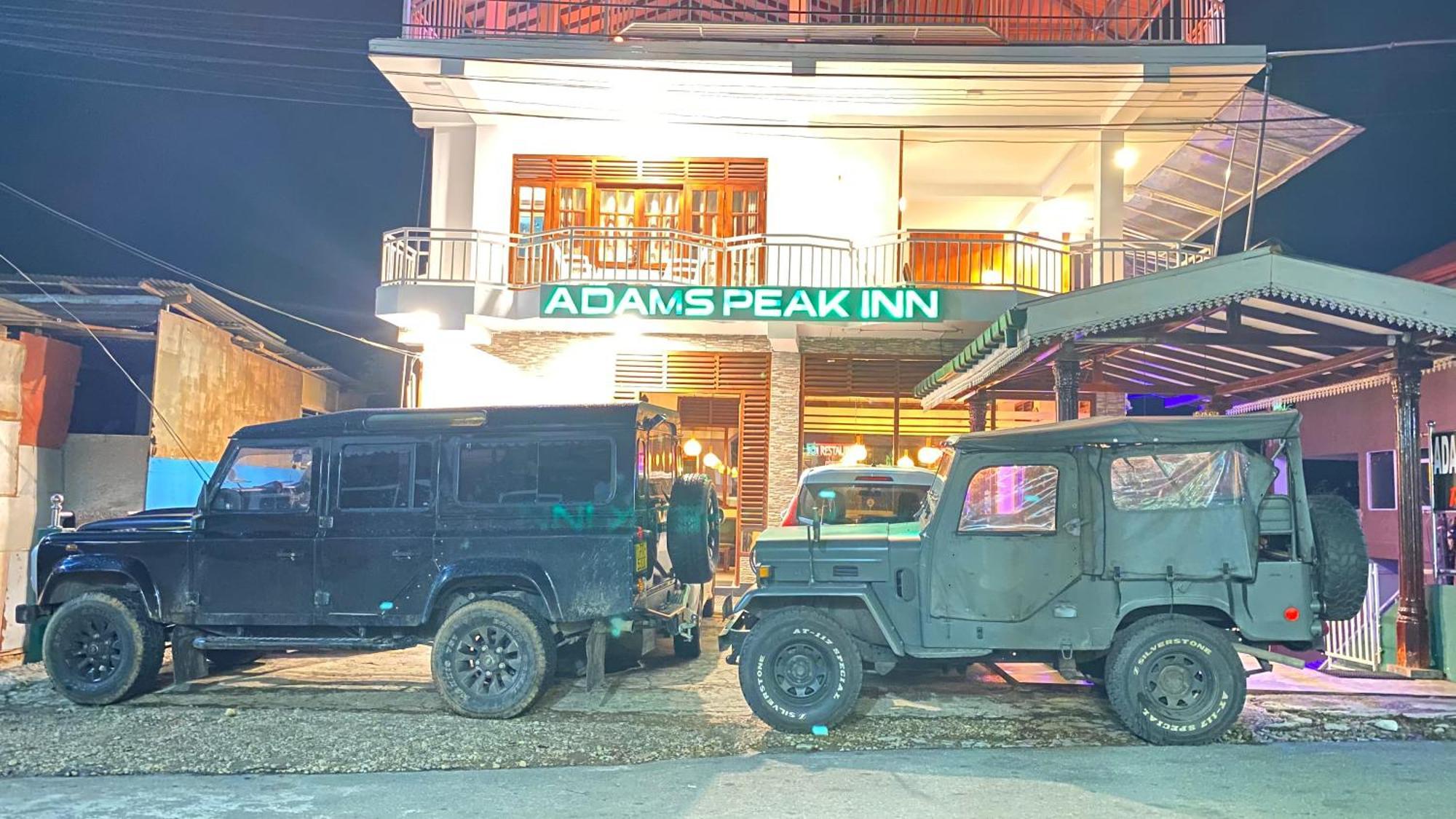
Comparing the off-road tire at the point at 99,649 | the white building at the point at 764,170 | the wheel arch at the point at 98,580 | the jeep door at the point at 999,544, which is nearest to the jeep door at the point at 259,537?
the wheel arch at the point at 98,580

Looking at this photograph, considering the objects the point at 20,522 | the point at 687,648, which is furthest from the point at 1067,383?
the point at 20,522

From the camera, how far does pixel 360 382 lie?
86.9ft

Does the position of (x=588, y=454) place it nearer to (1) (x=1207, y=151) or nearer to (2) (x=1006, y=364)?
(2) (x=1006, y=364)

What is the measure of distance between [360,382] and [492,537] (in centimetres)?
2010

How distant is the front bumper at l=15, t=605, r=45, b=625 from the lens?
27.9ft

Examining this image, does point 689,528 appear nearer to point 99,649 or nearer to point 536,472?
point 536,472

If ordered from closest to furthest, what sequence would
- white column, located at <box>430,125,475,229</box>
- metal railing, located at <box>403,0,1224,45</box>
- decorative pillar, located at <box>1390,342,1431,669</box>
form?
decorative pillar, located at <box>1390,342,1431,669</box> < metal railing, located at <box>403,0,1224,45</box> < white column, located at <box>430,125,475,229</box>

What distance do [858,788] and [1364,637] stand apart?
6.76m

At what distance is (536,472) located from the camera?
816cm

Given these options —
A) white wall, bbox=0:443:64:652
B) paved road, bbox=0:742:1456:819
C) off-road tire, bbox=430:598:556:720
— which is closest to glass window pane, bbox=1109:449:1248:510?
paved road, bbox=0:742:1456:819

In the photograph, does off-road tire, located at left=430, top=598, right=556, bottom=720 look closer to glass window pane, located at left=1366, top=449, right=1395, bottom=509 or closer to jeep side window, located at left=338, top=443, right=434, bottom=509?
jeep side window, located at left=338, top=443, right=434, bottom=509

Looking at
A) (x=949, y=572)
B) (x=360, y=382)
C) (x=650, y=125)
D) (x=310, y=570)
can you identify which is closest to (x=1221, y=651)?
(x=949, y=572)

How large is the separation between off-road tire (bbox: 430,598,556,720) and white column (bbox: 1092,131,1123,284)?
1132 cm

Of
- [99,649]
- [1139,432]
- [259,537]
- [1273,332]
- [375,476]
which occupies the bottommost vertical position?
[99,649]
